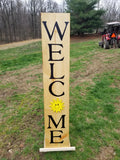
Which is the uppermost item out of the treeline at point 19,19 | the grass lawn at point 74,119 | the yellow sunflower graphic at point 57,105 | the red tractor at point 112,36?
the treeline at point 19,19

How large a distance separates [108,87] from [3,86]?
3040mm

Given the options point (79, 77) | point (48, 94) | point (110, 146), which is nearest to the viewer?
point (48, 94)

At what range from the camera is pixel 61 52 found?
1558mm

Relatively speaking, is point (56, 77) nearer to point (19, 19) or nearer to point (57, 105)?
point (57, 105)

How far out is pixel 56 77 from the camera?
1621mm

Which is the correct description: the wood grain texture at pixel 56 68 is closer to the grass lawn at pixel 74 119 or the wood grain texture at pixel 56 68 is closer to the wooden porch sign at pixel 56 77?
the wooden porch sign at pixel 56 77

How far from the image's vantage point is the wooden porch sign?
148 centimetres

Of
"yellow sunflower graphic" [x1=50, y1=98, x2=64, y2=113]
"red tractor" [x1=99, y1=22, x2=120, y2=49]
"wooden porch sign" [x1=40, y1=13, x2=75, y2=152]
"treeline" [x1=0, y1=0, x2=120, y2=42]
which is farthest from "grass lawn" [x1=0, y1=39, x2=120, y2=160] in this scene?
"treeline" [x1=0, y1=0, x2=120, y2=42]

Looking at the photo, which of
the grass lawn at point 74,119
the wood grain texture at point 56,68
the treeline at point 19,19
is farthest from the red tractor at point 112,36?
the treeline at point 19,19

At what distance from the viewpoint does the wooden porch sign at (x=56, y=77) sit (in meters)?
1.48

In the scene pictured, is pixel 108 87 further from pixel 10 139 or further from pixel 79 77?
pixel 10 139

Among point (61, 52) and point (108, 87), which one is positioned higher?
point (61, 52)

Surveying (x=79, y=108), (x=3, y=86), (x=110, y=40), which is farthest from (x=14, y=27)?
(x=79, y=108)

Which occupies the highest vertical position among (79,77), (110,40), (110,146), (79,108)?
(110,40)
